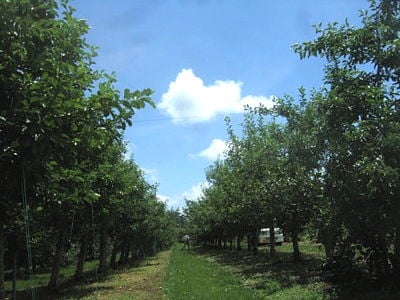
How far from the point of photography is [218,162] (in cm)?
5134

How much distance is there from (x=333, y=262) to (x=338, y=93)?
5.24 meters

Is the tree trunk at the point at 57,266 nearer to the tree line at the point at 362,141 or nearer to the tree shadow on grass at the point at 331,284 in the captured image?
the tree shadow on grass at the point at 331,284

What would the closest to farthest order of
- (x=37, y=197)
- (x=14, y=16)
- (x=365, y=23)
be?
(x=14, y=16) → (x=37, y=197) → (x=365, y=23)

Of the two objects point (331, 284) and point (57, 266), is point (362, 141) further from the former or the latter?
point (57, 266)

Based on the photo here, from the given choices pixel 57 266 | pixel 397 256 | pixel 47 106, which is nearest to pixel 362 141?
pixel 397 256

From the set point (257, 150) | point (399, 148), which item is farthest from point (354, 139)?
point (257, 150)

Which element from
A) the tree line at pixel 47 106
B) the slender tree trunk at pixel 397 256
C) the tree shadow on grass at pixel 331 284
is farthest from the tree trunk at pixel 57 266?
the tree line at pixel 47 106

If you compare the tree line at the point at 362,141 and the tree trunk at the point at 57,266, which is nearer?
the tree line at the point at 362,141

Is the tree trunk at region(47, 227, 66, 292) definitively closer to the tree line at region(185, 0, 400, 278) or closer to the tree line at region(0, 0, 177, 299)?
the tree line at region(185, 0, 400, 278)

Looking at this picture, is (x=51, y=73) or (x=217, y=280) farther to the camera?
(x=217, y=280)

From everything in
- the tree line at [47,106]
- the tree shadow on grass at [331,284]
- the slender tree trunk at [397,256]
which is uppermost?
the tree line at [47,106]

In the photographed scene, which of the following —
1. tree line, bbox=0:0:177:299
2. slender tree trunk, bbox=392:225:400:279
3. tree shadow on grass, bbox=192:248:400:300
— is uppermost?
tree line, bbox=0:0:177:299

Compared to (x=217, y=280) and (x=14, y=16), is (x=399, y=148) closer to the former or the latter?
(x=14, y=16)

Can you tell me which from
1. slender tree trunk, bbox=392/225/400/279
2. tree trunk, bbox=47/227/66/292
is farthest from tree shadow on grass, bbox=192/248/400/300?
tree trunk, bbox=47/227/66/292
